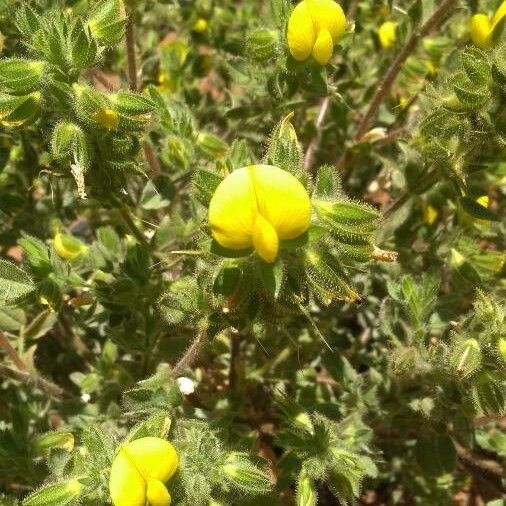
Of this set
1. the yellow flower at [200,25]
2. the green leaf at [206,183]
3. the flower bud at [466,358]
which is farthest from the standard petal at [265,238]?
the yellow flower at [200,25]

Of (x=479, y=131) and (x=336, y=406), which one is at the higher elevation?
(x=479, y=131)

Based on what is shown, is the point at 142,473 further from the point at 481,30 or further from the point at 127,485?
the point at 481,30

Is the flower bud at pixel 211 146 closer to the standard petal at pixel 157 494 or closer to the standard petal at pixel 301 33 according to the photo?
the standard petal at pixel 301 33

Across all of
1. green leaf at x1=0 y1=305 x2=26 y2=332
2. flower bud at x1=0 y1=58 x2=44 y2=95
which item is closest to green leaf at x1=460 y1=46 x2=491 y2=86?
flower bud at x1=0 y1=58 x2=44 y2=95

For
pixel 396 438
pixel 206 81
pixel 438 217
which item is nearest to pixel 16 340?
pixel 396 438

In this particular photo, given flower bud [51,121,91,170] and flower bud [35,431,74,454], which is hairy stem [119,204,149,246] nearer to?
flower bud [51,121,91,170]

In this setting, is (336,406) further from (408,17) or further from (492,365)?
(408,17)
